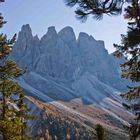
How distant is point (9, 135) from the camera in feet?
90.0

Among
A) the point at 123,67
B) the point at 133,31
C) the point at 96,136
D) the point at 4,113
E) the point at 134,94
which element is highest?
the point at 133,31

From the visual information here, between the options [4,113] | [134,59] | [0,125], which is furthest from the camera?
[4,113]

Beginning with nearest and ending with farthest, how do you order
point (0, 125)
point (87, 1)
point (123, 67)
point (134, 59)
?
point (87, 1), point (134, 59), point (123, 67), point (0, 125)

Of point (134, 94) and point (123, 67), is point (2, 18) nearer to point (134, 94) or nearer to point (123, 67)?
point (123, 67)

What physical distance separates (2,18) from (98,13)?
1283 centimetres

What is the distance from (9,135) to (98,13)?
14.9m

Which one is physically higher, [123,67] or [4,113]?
[123,67]

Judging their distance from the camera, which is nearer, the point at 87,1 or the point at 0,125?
the point at 87,1

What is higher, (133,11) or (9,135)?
(133,11)

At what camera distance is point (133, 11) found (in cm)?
1669

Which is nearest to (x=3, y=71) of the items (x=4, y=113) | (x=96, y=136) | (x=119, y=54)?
(x=4, y=113)

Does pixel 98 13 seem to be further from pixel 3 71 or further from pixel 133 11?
pixel 3 71

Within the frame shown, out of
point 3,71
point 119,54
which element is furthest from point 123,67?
point 3,71

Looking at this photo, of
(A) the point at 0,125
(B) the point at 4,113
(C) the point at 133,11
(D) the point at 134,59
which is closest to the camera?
(C) the point at 133,11
